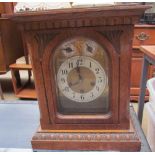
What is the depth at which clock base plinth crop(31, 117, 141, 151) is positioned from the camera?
1.63ft

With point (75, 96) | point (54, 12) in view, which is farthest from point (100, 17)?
point (75, 96)

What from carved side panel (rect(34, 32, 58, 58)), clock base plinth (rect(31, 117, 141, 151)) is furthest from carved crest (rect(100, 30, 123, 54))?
clock base plinth (rect(31, 117, 141, 151))

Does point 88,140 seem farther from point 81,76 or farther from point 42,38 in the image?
point 42,38

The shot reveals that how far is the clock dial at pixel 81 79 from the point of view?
47cm

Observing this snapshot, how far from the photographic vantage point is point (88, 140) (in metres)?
0.50

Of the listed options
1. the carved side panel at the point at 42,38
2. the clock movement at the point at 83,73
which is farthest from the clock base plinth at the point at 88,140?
the carved side panel at the point at 42,38

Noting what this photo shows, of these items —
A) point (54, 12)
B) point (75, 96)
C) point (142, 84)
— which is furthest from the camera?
point (142, 84)

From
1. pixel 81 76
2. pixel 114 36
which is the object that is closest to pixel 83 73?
pixel 81 76

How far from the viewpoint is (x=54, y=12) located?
0.40 metres

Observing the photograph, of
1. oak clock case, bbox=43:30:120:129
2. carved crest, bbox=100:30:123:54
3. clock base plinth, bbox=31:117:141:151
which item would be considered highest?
carved crest, bbox=100:30:123:54

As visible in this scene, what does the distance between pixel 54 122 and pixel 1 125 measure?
0.95 feet

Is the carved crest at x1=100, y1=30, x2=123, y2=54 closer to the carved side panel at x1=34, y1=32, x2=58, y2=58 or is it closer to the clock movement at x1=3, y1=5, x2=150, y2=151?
the clock movement at x1=3, y1=5, x2=150, y2=151

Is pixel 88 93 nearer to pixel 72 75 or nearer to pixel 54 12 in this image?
pixel 72 75

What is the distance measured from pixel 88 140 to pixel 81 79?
Result: 0.49 feet
